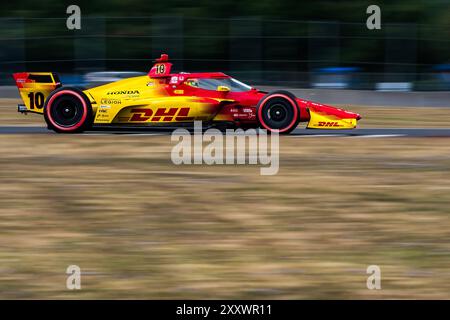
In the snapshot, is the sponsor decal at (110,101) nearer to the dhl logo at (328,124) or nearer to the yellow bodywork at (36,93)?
the yellow bodywork at (36,93)

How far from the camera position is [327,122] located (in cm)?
1522

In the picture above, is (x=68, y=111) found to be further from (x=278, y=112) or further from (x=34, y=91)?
(x=278, y=112)

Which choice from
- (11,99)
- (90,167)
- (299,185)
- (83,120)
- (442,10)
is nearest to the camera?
(299,185)

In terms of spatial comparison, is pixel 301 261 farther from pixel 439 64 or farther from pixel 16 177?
pixel 439 64

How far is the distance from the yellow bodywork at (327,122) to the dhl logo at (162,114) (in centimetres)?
202

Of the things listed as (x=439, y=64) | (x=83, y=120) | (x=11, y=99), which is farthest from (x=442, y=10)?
(x=83, y=120)

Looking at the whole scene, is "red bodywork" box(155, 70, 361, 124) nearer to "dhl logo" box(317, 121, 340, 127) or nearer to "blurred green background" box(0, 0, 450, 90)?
"dhl logo" box(317, 121, 340, 127)

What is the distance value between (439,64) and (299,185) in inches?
592

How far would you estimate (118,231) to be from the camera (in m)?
9.22

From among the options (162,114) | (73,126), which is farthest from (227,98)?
(73,126)

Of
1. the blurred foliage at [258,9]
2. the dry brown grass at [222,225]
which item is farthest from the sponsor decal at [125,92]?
the blurred foliage at [258,9]

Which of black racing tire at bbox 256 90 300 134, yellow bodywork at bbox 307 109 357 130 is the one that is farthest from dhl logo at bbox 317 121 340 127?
black racing tire at bbox 256 90 300 134

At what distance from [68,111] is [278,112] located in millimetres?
3558

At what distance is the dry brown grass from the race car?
1.36 m
